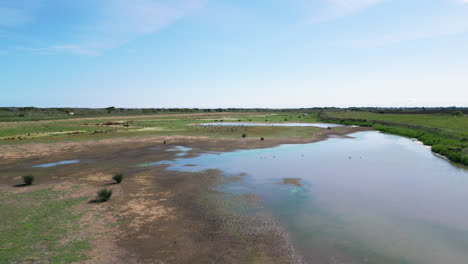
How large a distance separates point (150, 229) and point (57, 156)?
22587 mm

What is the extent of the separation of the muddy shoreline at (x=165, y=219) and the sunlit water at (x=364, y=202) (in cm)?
152

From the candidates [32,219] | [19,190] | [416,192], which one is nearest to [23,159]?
[19,190]

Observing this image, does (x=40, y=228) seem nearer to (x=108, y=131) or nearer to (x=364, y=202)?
(x=364, y=202)

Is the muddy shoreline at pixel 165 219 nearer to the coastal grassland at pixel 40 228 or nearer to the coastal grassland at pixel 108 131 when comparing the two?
the coastal grassland at pixel 40 228

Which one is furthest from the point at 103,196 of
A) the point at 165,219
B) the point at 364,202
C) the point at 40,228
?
the point at 364,202

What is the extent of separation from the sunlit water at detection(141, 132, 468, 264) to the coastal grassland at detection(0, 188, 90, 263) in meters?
8.21

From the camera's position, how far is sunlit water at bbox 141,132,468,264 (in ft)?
31.1

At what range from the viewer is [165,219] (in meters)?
11.8

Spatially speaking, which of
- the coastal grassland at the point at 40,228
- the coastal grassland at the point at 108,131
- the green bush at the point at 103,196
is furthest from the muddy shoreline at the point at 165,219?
the coastal grassland at the point at 108,131

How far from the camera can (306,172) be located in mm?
20844

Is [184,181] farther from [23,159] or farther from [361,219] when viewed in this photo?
[23,159]

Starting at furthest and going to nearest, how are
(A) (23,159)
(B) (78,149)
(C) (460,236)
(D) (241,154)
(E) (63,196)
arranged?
(B) (78,149) → (D) (241,154) → (A) (23,159) → (E) (63,196) → (C) (460,236)

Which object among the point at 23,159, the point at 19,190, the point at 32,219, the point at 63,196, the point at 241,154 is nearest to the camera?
the point at 32,219

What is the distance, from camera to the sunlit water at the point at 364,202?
9477 millimetres
